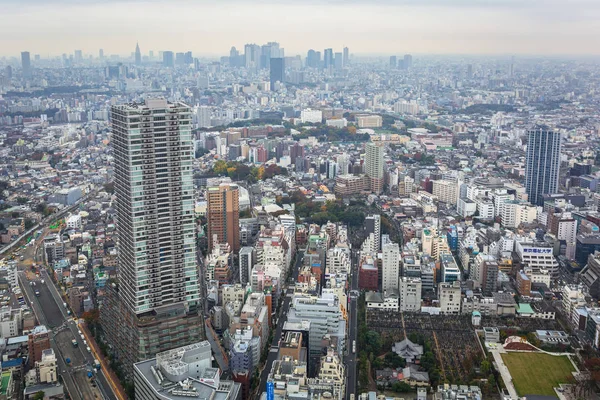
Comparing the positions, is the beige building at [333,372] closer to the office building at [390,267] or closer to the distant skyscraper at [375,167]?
the office building at [390,267]

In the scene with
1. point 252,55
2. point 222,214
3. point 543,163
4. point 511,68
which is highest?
point 252,55

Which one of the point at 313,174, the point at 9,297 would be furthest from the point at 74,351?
the point at 313,174

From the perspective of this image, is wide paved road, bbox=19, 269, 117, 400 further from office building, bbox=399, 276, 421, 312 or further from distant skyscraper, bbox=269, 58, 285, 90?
distant skyscraper, bbox=269, 58, 285, 90

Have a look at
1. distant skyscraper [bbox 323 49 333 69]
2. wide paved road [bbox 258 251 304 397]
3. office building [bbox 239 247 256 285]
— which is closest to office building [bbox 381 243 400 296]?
wide paved road [bbox 258 251 304 397]

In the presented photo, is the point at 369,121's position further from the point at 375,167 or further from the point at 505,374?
the point at 505,374

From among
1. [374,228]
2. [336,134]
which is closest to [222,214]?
[374,228]

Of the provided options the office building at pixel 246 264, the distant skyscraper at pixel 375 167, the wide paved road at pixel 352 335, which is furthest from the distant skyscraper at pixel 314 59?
the office building at pixel 246 264
